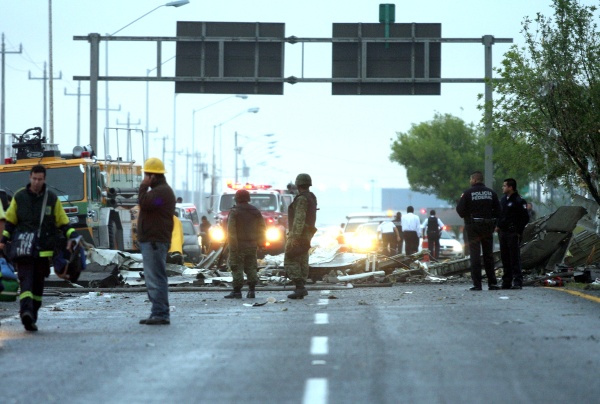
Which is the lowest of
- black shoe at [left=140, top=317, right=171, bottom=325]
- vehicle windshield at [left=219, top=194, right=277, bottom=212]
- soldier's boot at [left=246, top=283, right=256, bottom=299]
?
soldier's boot at [left=246, top=283, right=256, bottom=299]

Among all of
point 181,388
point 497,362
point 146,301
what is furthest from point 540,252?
point 181,388

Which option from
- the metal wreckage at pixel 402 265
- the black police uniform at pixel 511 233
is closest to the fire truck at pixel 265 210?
the metal wreckage at pixel 402 265

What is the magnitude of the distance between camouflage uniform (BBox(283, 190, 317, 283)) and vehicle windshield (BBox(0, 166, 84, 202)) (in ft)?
35.8

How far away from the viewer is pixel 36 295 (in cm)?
1329

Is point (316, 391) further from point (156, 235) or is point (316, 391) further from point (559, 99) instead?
point (559, 99)

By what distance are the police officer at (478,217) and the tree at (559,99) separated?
15.6 feet

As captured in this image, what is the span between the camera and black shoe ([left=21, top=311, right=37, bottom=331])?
43.2 ft

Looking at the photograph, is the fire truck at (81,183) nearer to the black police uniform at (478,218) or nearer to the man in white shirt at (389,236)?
the man in white shirt at (389,236)

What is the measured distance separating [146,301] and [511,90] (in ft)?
35.5

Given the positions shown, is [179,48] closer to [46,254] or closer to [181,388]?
[46,254]

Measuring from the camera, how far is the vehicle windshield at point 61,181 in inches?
1151

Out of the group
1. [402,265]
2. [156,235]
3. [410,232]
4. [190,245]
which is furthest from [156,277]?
[190,245]

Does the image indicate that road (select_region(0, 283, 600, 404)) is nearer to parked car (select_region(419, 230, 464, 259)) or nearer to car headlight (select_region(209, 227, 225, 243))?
car headlight (select_region(209, 227, 225, 243))

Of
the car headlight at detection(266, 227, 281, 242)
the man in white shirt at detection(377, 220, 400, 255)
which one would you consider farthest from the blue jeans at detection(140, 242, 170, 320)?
the car headlight at detection(266, 227, 281, 242)
